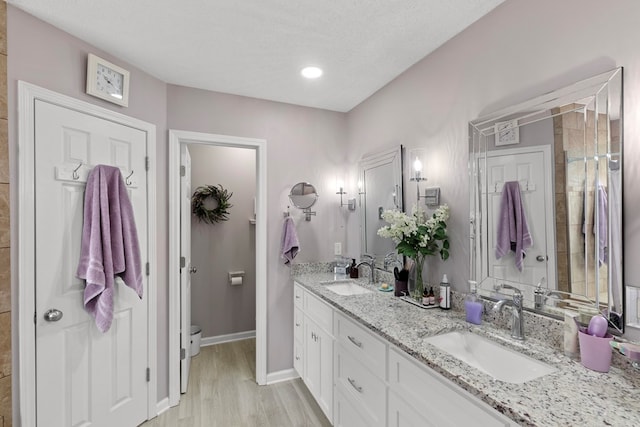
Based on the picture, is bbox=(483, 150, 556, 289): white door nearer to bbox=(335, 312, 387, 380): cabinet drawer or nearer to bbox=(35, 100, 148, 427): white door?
bbox=(335, 312, 387, 380): cabinet drawer

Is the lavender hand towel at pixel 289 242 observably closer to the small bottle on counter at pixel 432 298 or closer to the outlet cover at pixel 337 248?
the outlet cover at pixel 337 248

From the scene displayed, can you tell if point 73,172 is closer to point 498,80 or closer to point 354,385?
point 354,385

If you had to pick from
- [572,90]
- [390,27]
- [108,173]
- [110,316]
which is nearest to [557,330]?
[572,90]

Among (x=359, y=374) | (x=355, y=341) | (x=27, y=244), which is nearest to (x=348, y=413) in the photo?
(x=359, y=374)

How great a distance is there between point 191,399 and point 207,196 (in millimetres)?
1949

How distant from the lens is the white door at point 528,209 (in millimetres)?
1396

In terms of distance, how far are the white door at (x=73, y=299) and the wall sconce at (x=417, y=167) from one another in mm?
1892

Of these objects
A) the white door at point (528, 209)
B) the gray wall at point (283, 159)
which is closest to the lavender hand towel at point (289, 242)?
the gray wall at point (283, 159)

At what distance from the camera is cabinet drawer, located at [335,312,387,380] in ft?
4.93

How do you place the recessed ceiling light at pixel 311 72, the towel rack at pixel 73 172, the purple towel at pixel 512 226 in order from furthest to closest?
1. the recessed ceiling light at pixel 311 72
2. the towel rack at pixel 73 172
3. the purple towel at pixel 512 226

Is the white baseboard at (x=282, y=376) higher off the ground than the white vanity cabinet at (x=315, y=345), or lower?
lower

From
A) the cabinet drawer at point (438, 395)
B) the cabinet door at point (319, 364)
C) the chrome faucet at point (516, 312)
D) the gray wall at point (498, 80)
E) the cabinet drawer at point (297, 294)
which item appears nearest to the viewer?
the cabinet drawer at point (438, 395)

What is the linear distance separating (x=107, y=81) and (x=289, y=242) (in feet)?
5.54

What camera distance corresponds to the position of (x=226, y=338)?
368 cm
